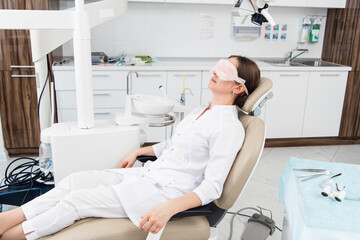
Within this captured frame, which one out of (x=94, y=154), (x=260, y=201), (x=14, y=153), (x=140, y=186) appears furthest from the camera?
(x=14, y=153)

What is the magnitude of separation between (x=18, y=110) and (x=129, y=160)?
6.04 feet

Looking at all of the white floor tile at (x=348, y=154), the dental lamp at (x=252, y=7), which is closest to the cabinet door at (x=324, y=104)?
the white floor tile at (x=348, y=154)

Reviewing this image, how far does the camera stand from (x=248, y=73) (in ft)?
5.33

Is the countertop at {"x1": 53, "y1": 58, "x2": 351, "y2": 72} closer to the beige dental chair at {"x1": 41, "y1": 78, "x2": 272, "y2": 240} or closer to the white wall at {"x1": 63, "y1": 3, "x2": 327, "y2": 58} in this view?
the white wall at {"x1": 63, "y1": 3, "x2": 327, "y2": 58}

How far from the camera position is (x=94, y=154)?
1746 millimetres

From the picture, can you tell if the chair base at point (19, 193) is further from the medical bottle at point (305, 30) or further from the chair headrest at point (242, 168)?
the medical bottle at point (305, 30)

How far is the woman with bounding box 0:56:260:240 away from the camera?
1.40 metres

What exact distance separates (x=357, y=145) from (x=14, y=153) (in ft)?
11.5

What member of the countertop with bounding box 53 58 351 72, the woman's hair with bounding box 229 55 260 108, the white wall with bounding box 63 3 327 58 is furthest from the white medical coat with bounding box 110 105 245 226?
the white wall with bounding box 63 3 327 58

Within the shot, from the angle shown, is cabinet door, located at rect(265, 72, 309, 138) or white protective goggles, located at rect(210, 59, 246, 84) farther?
cabinet door, located at rect(265, 72, 309, 138)

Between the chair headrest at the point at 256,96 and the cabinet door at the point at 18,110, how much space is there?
2185mm

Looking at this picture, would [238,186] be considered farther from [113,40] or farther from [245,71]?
[113,40]

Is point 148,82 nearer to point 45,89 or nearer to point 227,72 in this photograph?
point 45,89

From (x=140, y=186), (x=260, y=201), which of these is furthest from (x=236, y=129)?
(x=260, y=201)
